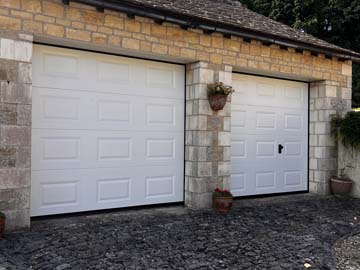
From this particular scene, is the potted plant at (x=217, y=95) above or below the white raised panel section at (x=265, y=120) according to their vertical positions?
above

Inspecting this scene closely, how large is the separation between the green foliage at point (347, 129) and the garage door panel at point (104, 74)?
3749mm

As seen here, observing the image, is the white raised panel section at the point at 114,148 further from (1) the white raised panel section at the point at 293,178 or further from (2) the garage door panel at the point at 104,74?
(1) the white raised panel section at the point at 293,178

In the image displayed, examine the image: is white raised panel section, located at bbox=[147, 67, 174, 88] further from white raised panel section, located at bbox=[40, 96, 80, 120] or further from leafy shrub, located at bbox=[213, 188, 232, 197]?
leafy shrub, located at bbox=[213, 188, 232, 197]

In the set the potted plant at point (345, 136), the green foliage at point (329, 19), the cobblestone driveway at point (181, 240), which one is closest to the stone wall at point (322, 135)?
the potted plant at point (345, 136)

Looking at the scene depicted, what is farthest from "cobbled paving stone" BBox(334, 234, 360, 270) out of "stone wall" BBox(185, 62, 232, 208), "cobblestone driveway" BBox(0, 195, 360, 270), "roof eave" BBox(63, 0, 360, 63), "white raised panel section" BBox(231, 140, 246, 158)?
"roof eave" BBox(63, 0, 360, 63)

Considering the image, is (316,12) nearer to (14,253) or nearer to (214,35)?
(214,35)

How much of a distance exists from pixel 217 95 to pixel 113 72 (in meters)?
1.76

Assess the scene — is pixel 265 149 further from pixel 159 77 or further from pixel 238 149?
pixel 159 77

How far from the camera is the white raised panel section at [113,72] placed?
5746mm

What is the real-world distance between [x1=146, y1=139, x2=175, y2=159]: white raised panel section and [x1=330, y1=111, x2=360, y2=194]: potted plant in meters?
3.87

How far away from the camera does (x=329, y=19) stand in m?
14.9

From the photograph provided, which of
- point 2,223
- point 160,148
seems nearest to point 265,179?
point 160,148

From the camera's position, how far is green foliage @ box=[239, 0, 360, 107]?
14.0 meters

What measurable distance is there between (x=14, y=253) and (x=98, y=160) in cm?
205
